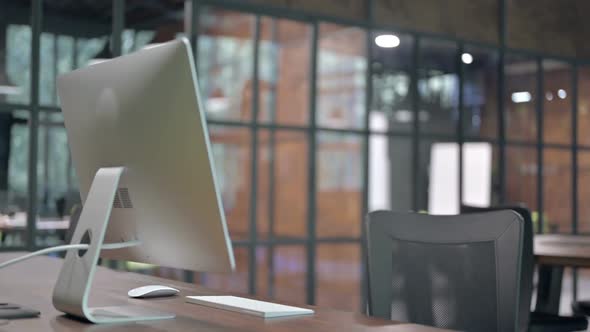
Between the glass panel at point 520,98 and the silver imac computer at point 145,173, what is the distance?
249 inches

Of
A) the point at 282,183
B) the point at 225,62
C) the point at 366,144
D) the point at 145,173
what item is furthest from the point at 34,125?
the point at 145,173

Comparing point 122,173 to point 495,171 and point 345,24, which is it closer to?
point 345,24

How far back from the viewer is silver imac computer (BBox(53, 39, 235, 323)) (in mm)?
1679

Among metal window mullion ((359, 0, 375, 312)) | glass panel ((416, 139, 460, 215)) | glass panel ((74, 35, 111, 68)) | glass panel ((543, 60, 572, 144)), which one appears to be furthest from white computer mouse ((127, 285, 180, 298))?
glass panel ((543, 60, 572, 144))

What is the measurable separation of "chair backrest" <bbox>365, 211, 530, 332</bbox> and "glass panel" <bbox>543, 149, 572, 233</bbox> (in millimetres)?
6017

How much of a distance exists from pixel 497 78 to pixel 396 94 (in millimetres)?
1330

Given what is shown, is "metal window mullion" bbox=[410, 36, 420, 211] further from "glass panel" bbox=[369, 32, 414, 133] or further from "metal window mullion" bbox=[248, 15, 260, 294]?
"metal window mullion" bbox=[248, 15, 260, 294]

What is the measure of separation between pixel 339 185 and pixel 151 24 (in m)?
2.00

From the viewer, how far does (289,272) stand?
20.7 feet

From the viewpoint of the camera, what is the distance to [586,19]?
8.45m

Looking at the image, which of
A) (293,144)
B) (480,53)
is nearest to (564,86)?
(480,53)

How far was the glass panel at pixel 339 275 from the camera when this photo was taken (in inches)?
256

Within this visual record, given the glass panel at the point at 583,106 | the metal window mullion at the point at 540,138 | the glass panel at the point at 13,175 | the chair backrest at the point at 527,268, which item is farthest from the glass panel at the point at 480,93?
the chair backrest at the point at 527,268

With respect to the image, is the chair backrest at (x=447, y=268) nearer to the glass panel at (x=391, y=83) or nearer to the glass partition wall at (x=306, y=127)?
the glass partition wall at (x=306, y=127)
